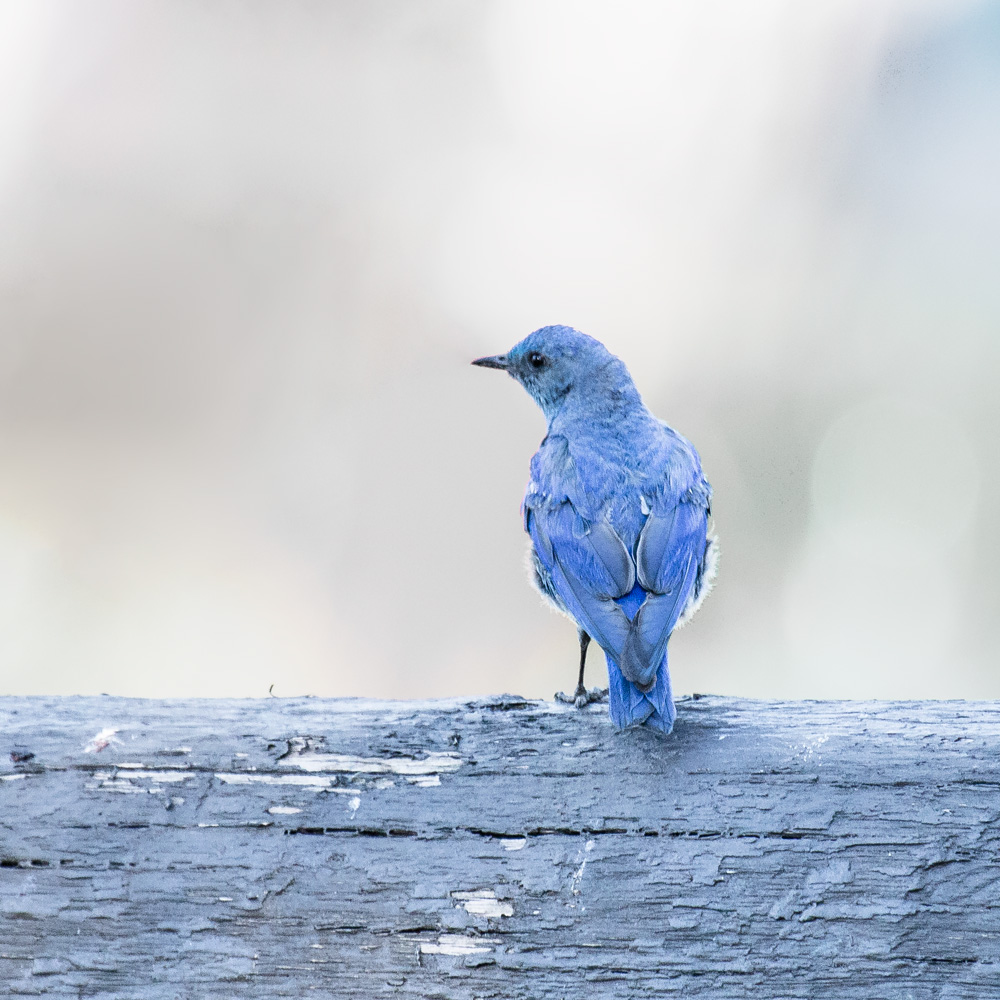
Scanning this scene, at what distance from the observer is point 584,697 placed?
7.77ft

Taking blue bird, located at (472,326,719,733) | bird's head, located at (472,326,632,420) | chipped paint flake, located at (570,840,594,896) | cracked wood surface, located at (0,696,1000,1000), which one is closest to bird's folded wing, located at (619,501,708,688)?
blue bird, located at (472,326,719,733)

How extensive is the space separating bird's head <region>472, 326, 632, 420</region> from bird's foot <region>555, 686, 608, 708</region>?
4.33 feet

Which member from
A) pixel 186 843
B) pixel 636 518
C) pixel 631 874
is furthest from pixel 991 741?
pixel 186 843

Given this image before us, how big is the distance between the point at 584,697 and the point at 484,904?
0.55m

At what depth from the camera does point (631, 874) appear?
1.96 metres

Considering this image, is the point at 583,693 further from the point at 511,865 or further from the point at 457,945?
the point at 457,945

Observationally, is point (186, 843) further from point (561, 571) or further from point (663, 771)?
point (561, 571)

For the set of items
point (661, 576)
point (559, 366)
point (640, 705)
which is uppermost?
point (559, 366)

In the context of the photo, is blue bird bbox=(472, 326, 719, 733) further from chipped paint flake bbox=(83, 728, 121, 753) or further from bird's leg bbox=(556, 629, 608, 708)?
chipped paint flake bbox=(83, 728, 121, 753)

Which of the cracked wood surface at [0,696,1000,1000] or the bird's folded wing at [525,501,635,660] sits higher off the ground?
the bird's folded wing at [525,501,635,660]

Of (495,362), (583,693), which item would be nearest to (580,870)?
(583,693)

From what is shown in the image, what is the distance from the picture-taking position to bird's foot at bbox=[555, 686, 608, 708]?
231 centimetres

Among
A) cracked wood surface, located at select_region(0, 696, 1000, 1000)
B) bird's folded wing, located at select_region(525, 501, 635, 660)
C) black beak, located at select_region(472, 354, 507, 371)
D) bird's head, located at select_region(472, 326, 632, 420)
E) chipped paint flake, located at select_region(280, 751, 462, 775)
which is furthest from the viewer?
black beak, located at select_region(472, 354, 507, 371)

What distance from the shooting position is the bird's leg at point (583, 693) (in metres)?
2.32
